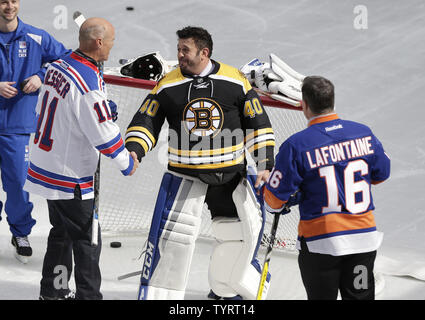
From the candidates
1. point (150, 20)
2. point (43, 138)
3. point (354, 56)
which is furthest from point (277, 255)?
point (150, 20)

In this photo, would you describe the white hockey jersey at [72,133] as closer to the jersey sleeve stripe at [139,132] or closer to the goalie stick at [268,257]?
the jersey sleeve stripe at [139,132]

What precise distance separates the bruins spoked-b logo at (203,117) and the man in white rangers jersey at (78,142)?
32cm

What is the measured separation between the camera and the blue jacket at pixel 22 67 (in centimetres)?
464

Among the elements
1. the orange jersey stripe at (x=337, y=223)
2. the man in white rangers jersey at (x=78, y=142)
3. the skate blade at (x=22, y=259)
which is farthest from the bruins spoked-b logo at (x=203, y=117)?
the skate blade at (x=22, y=259)

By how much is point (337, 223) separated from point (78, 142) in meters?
1.25

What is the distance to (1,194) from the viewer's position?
5.80 m

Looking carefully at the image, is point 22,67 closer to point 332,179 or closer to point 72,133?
point 72,133

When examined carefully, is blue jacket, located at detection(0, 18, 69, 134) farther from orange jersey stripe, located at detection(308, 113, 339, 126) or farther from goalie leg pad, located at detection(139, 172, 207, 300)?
orange jersey stripe, located at detection(308, 113, 339, 126)

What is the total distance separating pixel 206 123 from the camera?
3.86 metres

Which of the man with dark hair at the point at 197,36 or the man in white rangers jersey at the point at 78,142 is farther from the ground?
the man with dark hair at the point at 197,36

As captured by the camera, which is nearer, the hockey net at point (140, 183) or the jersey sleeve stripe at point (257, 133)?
the jersey sleeve stripe at point (257, 133)
